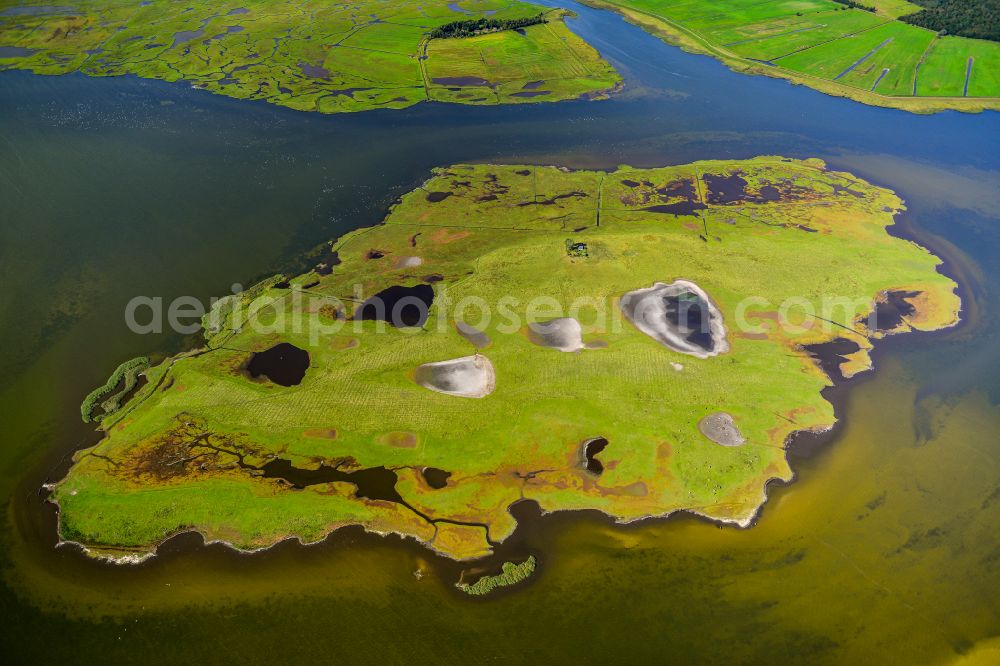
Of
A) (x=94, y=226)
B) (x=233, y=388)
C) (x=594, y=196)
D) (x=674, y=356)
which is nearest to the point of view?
(x=233, y=388)

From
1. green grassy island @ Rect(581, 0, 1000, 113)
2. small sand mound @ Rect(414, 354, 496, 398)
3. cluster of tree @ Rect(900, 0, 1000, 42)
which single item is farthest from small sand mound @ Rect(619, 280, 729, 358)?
cluster of tree @ Rect(900, 0, 1000, 42)

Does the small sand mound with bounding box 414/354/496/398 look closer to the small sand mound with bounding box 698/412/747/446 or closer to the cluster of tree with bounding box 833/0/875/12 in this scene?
the small sand mound with bounding box 698/412/747/446

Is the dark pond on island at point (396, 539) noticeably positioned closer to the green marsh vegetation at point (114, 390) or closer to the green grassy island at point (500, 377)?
the green marsh vegetation at point (114, 390)

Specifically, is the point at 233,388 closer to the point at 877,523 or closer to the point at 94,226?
the point at 94,226

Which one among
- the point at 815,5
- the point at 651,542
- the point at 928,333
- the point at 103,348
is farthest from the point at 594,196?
the point at 815,5

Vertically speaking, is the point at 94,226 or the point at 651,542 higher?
the point at 94,226

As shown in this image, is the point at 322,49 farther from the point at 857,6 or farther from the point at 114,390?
the point at 857,6

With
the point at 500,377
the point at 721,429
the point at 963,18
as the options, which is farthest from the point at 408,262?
the point at 963,18
